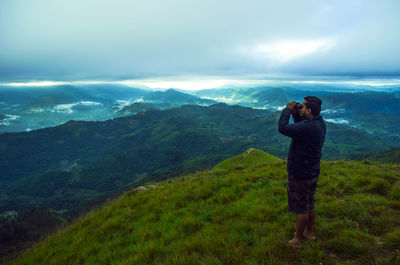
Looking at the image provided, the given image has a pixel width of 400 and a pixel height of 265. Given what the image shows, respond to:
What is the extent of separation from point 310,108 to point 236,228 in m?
3.31

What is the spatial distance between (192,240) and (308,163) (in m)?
3.02

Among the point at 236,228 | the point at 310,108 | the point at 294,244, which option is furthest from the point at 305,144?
the point at 236,228

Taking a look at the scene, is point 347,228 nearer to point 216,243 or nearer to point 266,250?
point 266,250

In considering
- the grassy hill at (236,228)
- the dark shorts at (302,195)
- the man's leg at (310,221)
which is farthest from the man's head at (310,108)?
the grassy hill at (236,228)

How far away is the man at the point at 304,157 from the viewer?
3.77m

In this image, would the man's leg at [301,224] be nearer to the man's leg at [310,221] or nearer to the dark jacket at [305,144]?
the man's leg at [310,221]

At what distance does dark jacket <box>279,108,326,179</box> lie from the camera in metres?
3.75

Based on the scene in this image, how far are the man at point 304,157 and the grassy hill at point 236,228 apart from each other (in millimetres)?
539

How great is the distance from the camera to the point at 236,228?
16.0 ft

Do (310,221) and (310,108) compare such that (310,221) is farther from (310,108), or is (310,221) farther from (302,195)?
(310,108)

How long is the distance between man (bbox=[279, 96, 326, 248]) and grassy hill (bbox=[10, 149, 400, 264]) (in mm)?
A: 539

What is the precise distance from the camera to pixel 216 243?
164 inches

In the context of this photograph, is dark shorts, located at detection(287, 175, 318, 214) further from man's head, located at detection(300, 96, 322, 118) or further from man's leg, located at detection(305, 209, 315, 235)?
man's head, located at detection(300, 96, 322, 118)

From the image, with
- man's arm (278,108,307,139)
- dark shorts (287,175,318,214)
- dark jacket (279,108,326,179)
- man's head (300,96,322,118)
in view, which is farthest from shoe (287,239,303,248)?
man's head (300,96,322,118)
